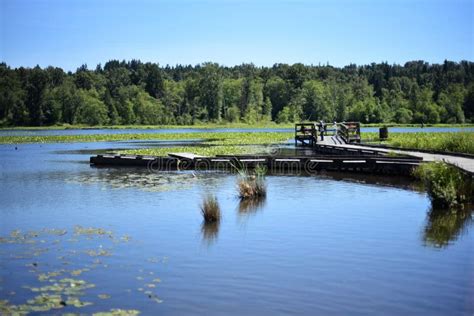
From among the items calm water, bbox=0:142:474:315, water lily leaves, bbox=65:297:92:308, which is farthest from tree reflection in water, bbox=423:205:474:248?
water lily leaves, bbox=65:297:92:308

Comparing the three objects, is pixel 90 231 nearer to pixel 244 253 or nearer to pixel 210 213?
pixel 210 213

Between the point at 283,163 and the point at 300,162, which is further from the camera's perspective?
the point at 283,163

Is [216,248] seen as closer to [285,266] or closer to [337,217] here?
[285,266]

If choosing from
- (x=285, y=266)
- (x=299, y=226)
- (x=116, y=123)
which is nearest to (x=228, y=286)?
(x=285, y=266)

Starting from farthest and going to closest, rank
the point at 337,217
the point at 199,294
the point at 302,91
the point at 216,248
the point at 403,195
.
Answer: the point at 302,91 → the point at 403,195 → the point at 337,217 → the point at 216,248 → the point at 199,294

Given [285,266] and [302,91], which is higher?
[302,91]

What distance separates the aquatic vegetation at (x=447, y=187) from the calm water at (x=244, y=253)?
60 centimetres

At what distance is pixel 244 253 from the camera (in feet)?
43.2

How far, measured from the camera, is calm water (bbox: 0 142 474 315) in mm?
9859

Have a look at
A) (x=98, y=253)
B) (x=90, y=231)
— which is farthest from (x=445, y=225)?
(x=90, y=231)

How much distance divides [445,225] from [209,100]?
127023mm

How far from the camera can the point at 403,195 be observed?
2206 centimetres

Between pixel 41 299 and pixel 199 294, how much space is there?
8.46ft

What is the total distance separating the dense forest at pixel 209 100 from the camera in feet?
403
